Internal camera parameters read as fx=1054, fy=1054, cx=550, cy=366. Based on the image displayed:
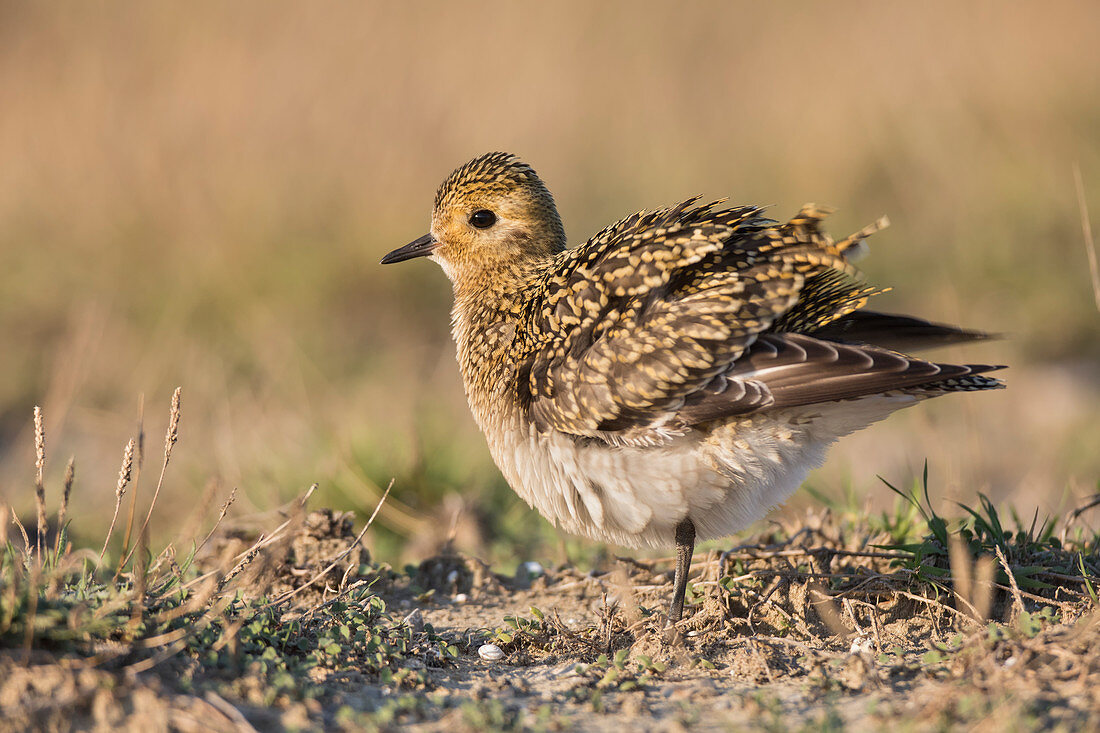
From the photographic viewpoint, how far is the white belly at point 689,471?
3.86m

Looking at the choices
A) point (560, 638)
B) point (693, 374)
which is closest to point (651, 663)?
point (560, 638)

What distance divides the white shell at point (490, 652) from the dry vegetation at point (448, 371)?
0.08m

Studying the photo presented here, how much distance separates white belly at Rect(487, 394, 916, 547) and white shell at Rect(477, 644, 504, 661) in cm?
60

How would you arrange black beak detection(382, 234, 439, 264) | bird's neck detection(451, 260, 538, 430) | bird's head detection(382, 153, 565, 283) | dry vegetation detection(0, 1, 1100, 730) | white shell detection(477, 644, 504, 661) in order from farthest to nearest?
black beak detection(382, 234, 439, 264) < bird's head detection(382, 153, 565, 283) < bird's neck detection(451, 260, 538, 430) < white shell detection(477, 644, 504, 661) < dry vegetation detection(0, 1, 1100, 730)

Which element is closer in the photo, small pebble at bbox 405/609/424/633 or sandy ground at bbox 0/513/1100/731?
sandy ground at bbox 0/513/1100/731

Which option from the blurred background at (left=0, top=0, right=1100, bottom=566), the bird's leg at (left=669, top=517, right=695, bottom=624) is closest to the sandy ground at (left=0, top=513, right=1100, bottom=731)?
the bird's leg at (left=669, top=517, right=695, bottom=624)

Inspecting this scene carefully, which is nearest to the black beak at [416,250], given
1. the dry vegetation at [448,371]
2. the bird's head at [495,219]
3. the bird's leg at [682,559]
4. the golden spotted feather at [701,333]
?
the bird's head at [495,219]

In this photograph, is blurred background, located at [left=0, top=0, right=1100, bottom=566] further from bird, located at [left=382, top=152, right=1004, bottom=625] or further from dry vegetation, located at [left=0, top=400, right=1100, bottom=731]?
bird, located at [left=382, top=152, right=1004, bottom=625]

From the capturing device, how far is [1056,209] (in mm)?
8781

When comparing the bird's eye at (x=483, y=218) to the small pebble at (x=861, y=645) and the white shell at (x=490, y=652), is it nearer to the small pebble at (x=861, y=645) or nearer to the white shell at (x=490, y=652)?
the white shell at (x=490, y=652)

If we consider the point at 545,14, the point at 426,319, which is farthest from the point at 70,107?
the point at 545,14

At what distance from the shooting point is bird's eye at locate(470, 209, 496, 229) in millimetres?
4977

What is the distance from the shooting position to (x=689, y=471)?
3879mm

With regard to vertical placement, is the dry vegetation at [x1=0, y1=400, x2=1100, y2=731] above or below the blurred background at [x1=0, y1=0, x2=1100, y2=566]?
below
